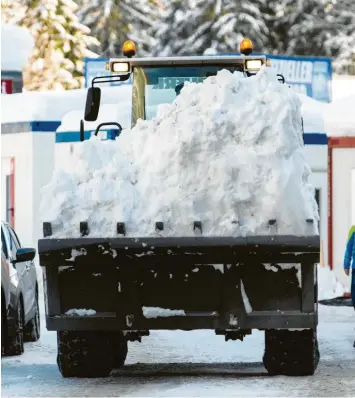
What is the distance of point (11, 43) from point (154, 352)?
29.1m

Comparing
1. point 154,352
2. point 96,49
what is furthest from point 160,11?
point 154,352

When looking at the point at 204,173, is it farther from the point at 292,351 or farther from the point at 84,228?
the point at 292,351

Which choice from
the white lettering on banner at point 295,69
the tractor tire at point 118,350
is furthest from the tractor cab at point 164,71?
the white lettering on banner at point 295,69

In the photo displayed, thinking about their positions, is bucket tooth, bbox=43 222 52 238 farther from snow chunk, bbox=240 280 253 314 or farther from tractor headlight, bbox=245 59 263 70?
tractor headlight, bbox=245 59 263 70

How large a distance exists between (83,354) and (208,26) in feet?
214

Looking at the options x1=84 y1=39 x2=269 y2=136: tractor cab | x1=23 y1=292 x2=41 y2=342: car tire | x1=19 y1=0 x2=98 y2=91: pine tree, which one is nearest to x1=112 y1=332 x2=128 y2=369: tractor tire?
x1=84 y1=39 x2=269 y2=136: tractor cab

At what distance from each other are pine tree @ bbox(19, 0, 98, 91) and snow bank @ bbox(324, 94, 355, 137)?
124 ft

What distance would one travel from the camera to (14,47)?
47031 millimetres

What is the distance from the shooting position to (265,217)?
14289 mm

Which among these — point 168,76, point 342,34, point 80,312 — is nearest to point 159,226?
point 80,312

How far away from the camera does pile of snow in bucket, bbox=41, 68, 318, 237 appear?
1433cm

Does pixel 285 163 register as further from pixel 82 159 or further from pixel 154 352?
pixel 154 352

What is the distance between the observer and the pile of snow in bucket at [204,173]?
14.3 m

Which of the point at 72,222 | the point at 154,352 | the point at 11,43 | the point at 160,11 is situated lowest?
the point at 154,352
